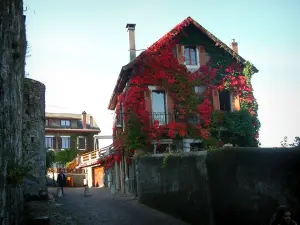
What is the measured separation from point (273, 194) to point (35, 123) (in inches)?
432

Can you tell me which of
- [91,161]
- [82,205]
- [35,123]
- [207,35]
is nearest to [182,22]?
[207,35]

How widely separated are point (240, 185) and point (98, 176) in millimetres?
21316

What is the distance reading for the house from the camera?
39094 millimetres

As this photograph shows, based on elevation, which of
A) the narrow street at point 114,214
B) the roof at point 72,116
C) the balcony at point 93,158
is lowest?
the narrow street at point 114,214

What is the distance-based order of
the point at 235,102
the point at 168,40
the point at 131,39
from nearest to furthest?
the point at 168,40
the point at 235,102
the point at 131,39

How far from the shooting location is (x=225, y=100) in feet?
65.5

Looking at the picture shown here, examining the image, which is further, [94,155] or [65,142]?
[65,142]

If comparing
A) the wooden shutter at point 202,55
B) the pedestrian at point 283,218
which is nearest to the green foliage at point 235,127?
the wooden shutter at point 202,55

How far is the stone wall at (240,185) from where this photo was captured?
9484 mm

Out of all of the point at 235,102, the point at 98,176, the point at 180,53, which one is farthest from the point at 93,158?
the point at 235,102

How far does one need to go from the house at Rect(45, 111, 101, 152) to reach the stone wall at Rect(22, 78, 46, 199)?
23618mm

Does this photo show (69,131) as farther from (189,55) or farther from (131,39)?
(189,55)

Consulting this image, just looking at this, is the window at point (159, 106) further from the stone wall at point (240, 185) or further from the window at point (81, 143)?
the window at point (81, 143)

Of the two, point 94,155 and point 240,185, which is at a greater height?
point 94,155
